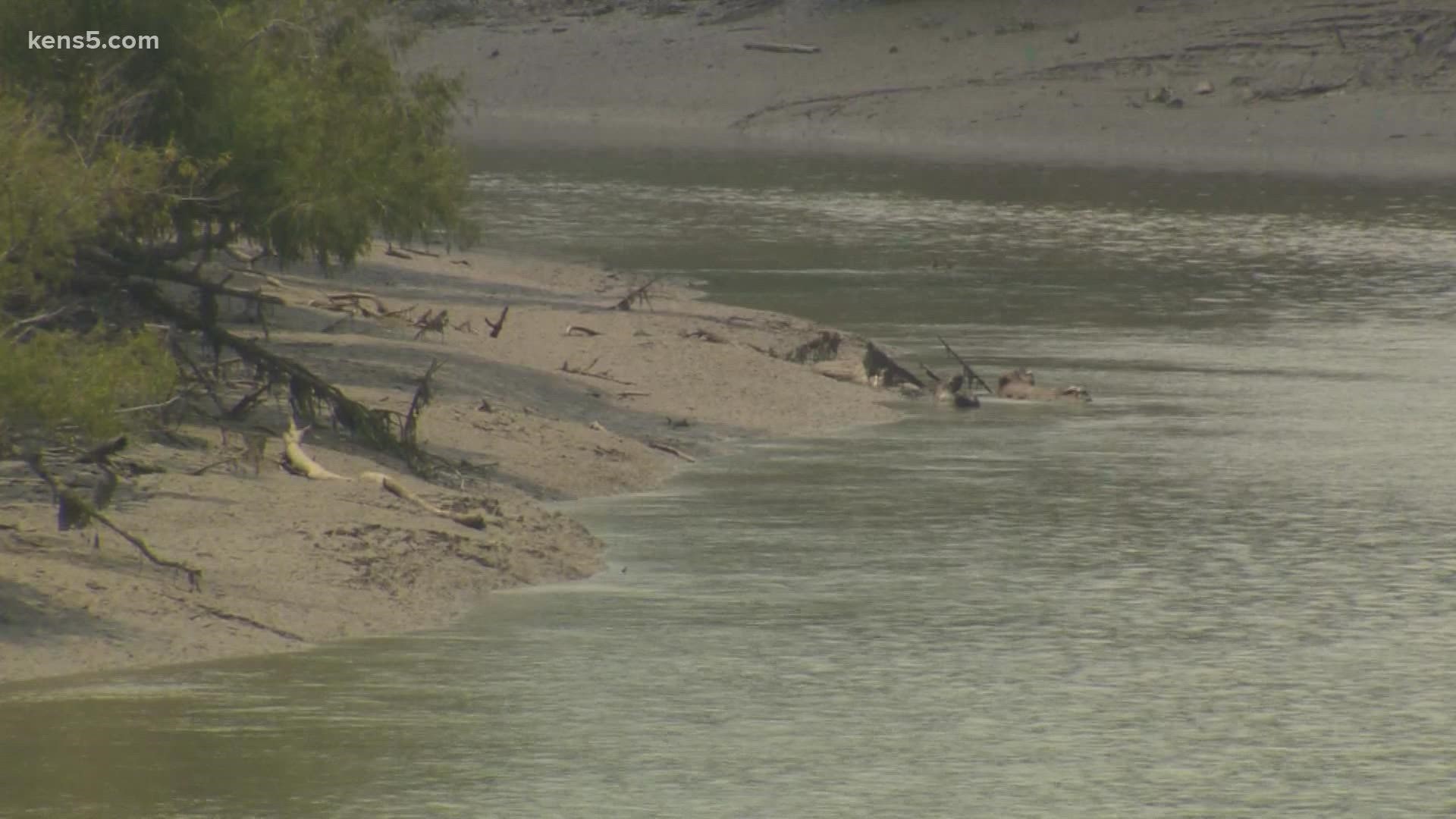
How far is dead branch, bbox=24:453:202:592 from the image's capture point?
10.7m

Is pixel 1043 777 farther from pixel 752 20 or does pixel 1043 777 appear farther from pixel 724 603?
pixel 752 20

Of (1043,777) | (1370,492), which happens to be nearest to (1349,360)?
(1370,492)

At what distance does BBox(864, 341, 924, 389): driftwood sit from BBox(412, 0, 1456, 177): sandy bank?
22.9 metres

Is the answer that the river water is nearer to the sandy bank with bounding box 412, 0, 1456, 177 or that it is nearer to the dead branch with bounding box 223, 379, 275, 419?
the dead branch with bounding box 223, 379, 275, 419

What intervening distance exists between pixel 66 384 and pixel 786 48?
144ft

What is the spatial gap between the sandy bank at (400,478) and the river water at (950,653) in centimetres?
30

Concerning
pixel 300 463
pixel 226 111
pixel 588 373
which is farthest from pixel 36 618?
pixel 588 373

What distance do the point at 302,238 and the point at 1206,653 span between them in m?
6.91

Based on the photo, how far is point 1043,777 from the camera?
913 cm

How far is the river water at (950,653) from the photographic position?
8992mm

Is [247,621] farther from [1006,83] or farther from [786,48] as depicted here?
[786,48]

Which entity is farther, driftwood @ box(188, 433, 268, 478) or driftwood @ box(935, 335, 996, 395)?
driftwood @ box(935, 335, 996, 395)

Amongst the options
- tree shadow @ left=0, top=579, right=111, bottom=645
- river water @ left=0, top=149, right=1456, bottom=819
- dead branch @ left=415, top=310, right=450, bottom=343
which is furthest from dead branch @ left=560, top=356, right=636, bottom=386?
tree shadow @ left=0, top=579, right=111, bottom=645

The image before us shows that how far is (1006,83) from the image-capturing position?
159 feet
